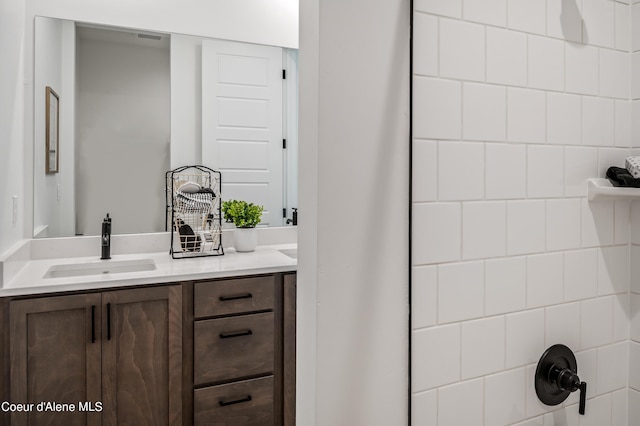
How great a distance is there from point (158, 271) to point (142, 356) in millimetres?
358

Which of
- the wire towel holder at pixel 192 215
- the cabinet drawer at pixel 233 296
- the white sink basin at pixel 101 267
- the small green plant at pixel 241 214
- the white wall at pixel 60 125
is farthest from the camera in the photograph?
the small green plant at pixel 241 214

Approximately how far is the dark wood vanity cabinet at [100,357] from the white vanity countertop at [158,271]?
0.04 metres

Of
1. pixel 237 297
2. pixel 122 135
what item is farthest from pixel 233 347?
pixel 122 135

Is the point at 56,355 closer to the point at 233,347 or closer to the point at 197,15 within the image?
the point at 233,347

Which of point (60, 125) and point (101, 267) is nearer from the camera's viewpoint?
point (101, 267)

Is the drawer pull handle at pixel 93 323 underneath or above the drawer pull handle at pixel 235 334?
above

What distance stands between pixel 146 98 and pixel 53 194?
2.27 feet

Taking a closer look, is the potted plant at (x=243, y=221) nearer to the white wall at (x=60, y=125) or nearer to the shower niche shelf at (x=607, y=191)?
the white wall at (x=60, y=125)

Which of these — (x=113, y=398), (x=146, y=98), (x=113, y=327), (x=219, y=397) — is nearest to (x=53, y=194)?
(x=146, y=98)

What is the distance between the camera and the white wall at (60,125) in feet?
7.10

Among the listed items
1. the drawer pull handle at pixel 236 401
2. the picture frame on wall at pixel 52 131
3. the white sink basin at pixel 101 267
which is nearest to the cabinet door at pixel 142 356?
the drawer pull handle at pixel 236 401

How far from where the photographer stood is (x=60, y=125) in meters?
2.22

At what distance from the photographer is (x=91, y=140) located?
2273 millimetres

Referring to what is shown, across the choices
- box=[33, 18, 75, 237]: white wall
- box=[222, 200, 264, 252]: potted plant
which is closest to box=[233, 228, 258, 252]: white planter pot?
box=[222, 200, 264, 252]: potted plant
